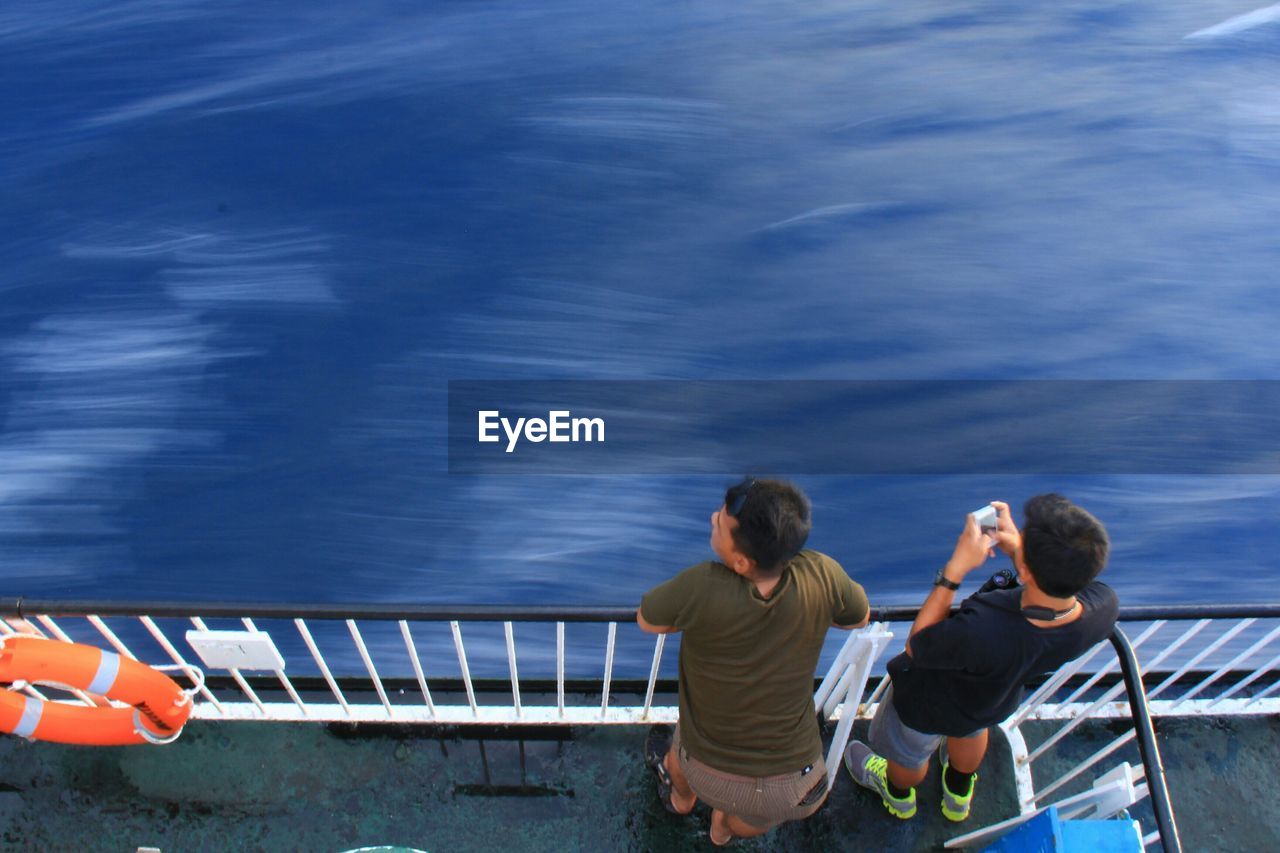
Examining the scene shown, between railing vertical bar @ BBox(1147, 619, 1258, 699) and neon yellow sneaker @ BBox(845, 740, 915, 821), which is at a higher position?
railing vertical bar @ BBox(1147, 619, 1258, 699)

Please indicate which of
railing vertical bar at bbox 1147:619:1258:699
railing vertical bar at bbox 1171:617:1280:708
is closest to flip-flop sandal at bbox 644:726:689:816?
railing vertical bar at bbox 1147:619:1258:699

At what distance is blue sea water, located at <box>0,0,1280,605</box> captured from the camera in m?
2.70

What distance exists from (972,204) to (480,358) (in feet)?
7.26

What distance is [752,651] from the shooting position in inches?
49.7

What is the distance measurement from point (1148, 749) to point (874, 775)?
638mm

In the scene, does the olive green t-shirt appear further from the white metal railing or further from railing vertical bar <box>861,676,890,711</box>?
railing vertical bar <box>861,676,890,711</box>

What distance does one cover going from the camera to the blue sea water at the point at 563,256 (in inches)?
106

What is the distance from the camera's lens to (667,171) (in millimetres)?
3461

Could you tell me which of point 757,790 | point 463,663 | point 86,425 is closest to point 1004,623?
point 757,790

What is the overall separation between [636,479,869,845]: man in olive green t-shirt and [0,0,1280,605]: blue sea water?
4.04 feet

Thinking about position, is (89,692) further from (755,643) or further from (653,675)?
(755,643)

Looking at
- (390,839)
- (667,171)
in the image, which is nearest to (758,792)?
(390,839)

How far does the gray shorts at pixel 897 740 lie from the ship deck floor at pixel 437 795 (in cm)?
29

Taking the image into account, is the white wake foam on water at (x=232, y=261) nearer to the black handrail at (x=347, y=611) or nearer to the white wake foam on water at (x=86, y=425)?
the white wake foam on water at (x=86, y=425)
